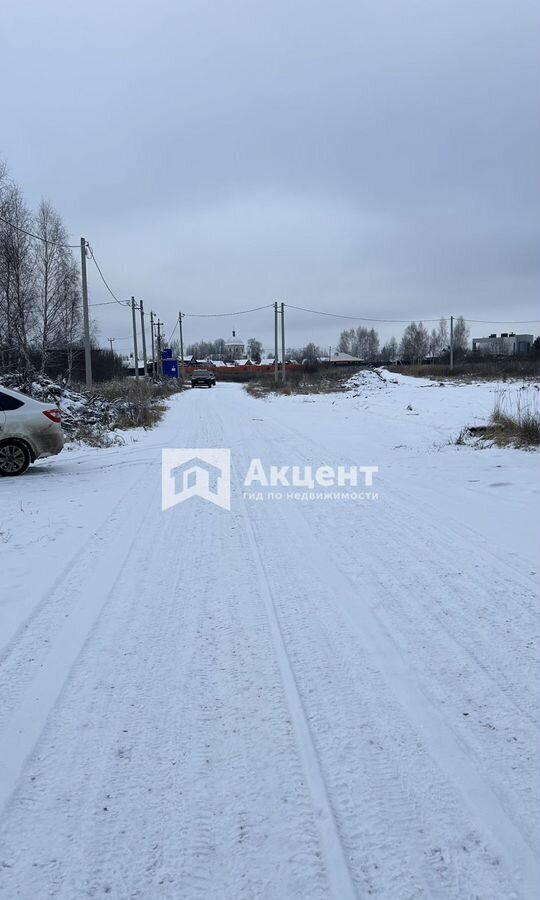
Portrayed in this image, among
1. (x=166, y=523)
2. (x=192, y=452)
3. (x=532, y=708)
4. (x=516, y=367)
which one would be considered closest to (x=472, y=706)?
(x=532, y=708)

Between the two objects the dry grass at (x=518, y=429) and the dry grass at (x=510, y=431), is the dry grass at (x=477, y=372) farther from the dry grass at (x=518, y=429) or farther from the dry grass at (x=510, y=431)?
the dry grass at (x=518, y=429)

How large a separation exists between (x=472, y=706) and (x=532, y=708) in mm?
314

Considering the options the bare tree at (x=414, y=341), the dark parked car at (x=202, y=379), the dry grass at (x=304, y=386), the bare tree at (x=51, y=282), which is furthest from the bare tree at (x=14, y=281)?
the bare tree at (x=414, y=341)

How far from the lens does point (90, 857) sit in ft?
7.36

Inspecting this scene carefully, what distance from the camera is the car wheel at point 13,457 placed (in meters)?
10.4

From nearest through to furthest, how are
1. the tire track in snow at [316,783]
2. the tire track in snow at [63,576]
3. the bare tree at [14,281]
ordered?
the tire track in snow at [316,783], the tire track in snow at [63,576], the bare tree at [14,281]

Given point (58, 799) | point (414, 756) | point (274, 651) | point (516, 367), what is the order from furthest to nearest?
point (516, 367), point (274, 651), point (414, 756), point (58, 799)

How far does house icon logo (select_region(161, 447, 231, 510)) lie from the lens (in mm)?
8453

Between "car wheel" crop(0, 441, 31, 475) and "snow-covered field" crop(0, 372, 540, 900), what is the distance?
3.73m

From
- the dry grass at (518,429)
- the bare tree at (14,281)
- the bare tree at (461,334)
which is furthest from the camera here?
the bare tree at (461,334)

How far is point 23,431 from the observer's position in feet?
33.8

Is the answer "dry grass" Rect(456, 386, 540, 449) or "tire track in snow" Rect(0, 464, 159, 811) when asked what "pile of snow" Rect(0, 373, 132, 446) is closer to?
"dry grass" Rect(456, 386, 540, 449)

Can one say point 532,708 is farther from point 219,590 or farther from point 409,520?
point 409,520

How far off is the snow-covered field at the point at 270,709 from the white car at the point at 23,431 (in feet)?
12.1
